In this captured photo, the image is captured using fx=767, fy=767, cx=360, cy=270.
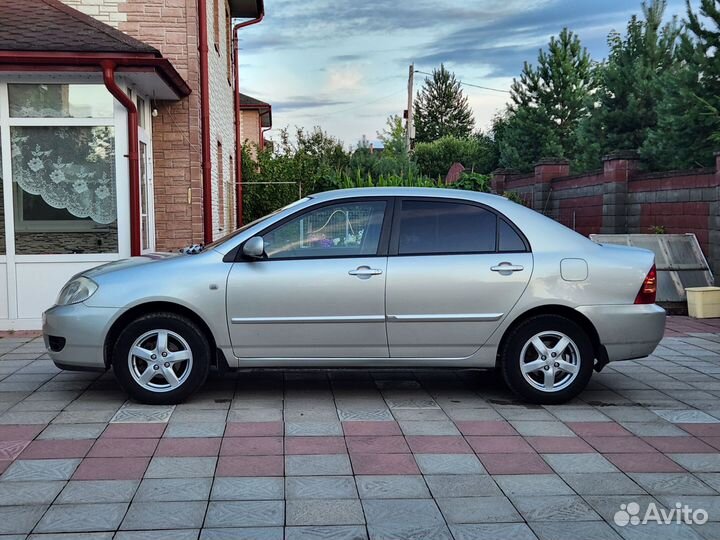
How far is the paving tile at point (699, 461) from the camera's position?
463 cm

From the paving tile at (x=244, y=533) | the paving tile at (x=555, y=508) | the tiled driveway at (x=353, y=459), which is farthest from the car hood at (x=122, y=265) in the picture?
the paving tile at (x=555, y=508)

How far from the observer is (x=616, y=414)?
5.86 metres

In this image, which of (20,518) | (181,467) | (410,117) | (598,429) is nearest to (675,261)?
(598,429)

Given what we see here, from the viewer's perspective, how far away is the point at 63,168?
9336mm

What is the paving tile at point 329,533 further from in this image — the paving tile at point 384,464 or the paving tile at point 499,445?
the paving tile at point 499,445

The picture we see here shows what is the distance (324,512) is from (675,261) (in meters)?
9.78

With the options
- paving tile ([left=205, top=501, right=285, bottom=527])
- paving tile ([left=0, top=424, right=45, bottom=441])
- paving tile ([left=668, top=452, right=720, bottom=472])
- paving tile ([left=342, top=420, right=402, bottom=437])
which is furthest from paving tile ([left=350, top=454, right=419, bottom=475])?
paving tile ([left=0, top=424, right=45, bottom=441])

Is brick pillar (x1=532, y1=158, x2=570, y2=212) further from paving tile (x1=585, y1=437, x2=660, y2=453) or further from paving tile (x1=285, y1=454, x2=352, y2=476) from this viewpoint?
paving tile (x1=285, y1=454, x2=352, y2=476)

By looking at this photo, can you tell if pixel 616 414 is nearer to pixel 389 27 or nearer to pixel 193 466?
pixel 193 466

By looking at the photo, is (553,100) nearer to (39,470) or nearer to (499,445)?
(499,445)

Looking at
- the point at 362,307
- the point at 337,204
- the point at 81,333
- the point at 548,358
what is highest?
the point at 337,204

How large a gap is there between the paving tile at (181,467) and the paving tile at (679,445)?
9.47ft

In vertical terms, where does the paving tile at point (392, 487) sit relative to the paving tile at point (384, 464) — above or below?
below

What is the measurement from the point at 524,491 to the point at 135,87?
749cm
